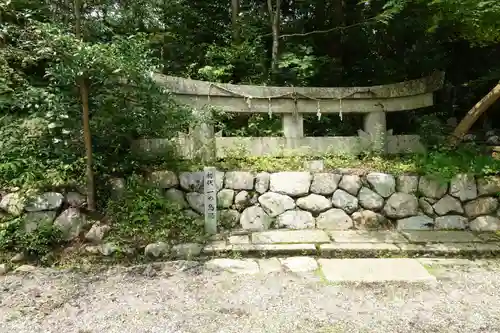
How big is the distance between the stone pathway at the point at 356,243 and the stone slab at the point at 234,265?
0.17 meters

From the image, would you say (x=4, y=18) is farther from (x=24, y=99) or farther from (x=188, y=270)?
(x=188, y=270)

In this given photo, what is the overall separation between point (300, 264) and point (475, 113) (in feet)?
14.6

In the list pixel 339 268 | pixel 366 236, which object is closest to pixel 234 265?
pixel 339 268

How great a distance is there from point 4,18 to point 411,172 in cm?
737

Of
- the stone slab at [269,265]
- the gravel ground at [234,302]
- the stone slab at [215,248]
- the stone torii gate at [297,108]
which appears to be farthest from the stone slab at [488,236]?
the stone slab at [215,248]

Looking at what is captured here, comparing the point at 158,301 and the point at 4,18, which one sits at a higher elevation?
the point at 4,18

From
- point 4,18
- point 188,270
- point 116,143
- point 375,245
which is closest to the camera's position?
point 188,270

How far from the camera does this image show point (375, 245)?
4922mm

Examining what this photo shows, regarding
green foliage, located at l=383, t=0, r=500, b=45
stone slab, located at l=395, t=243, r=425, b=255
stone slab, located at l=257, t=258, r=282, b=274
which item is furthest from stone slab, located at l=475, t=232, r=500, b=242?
green foliage, located at l=383, t=0, r=500, b=45

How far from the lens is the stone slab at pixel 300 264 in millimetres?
4348

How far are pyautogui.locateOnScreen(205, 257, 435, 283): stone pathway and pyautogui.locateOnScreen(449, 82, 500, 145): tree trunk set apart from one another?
10.7ft

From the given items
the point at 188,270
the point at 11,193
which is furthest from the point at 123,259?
the point at 11,193

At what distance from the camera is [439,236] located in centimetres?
527

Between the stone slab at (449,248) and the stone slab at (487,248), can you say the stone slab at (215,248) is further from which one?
the stone slab at (487,248)
